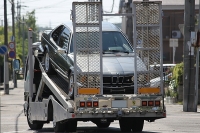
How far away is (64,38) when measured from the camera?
17188 mm

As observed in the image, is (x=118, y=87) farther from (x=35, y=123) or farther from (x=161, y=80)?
(x=35, y=123)

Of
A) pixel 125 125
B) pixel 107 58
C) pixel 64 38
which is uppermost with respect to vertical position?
pixel 64 38

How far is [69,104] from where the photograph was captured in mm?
15125

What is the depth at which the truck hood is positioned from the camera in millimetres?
14977

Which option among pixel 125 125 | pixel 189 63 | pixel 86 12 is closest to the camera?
pixel 86 12

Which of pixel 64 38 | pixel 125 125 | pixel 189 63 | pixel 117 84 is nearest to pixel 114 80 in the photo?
pixel 117 84

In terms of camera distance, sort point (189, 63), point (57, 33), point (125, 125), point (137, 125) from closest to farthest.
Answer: point (137, 125) < point (125, 125) < point (57, 33) < point (189, 63)

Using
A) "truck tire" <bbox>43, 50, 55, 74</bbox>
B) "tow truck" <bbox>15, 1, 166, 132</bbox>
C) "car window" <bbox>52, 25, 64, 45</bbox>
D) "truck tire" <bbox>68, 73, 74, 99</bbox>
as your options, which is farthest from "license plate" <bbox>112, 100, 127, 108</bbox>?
"car window" <bbox>52, 25, 64, 45</bbox>

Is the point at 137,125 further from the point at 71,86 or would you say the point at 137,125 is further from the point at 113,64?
the point at 71,86

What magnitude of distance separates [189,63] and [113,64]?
40.0 ft

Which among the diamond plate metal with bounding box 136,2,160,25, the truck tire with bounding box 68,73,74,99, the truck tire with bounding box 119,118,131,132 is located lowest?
the truck tire with bounding box 119,118,131,132

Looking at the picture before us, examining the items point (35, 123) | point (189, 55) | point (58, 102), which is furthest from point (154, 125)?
point (189, 55)

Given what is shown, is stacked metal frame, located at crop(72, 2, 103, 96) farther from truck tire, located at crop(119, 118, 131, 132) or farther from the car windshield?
truck tire, located at crop(119, 118, 131, 132)

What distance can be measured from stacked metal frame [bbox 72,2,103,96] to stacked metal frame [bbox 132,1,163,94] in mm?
785
